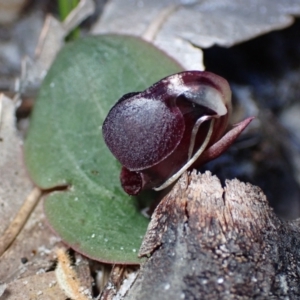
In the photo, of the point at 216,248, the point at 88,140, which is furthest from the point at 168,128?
the point at 88,140

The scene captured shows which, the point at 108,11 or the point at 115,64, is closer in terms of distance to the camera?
the point at 115,64

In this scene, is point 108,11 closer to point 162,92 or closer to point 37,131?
point 37,131

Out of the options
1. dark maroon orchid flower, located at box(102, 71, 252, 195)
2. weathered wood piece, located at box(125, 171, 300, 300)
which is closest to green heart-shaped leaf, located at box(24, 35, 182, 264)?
dark maroon orchid flower, located at box(102, 71, 252, 195)

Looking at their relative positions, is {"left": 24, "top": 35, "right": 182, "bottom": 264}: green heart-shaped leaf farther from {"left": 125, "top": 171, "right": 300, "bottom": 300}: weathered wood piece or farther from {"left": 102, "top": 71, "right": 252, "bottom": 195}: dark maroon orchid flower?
{"left": 125, "top": 171, "right": 300, "bottom": 300}: weathered wood piece

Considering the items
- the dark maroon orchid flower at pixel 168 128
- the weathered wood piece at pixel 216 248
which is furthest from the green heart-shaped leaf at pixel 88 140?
the weathered wood piece at pixel 216 248

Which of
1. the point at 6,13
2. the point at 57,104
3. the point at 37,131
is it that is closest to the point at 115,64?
the point at 57,104
